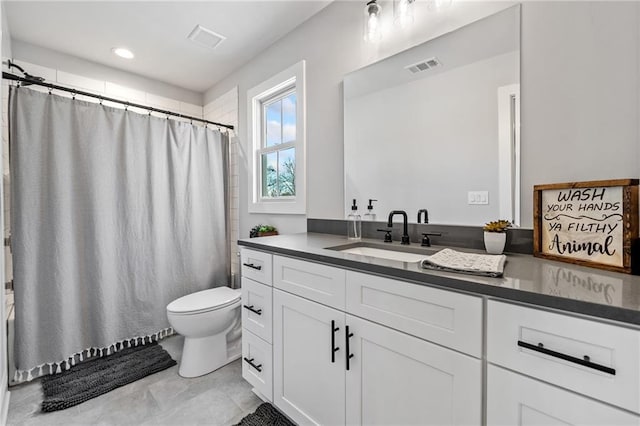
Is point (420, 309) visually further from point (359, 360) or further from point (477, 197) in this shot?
point (477, 197)

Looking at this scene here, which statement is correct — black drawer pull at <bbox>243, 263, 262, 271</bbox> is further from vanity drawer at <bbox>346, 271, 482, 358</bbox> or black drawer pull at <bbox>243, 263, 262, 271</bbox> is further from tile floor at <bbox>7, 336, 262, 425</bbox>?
tile floor at <bbox>7, 336, 262, 425</bbox>

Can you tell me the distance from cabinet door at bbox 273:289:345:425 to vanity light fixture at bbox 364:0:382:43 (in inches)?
59.3

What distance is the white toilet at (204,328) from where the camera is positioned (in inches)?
72.1

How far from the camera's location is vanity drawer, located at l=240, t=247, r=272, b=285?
1449 mm

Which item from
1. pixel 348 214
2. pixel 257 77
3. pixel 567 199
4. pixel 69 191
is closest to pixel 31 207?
pixel 69 191

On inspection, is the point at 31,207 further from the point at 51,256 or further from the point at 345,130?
the point at 345,130

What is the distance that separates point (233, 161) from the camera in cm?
288

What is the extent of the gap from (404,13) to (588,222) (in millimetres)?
1296

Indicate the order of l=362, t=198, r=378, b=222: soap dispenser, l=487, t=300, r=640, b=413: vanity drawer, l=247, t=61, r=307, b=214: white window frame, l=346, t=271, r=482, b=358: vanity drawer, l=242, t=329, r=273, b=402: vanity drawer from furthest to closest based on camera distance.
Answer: l=247, t=61, r=307, b=214: white window frame, l=362, t=198, r=378, b=222: soap dispenser, l=242, t=329, r=273, b=402: vanity drawer, l=346, t=271, r=482, b=358: vanity drawer, l=487, t=300, r=640, b=413: vanity drawer

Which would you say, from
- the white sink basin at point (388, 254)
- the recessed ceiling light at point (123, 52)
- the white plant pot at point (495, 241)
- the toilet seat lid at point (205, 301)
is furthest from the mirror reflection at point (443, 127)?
the recessed ceiling light at point (123, 52)

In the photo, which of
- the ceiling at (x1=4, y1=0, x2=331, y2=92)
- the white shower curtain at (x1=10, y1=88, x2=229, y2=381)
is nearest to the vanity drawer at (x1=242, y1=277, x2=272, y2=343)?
the white shower curtain at (x1=10, y1=88, x2=229, y2=381)

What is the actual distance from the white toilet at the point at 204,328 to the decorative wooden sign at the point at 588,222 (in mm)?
1819

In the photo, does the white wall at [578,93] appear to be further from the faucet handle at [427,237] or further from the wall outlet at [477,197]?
the faucet handle at [427,237]

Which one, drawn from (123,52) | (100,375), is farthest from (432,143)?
(123,52)
